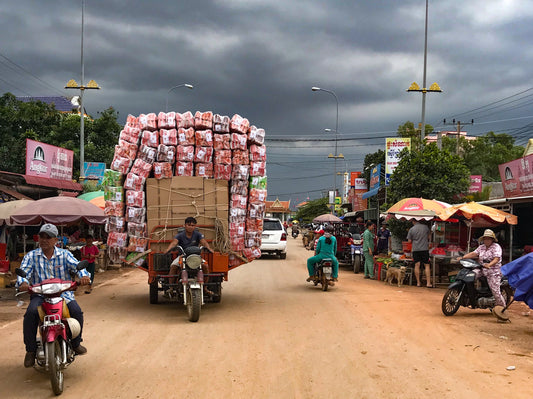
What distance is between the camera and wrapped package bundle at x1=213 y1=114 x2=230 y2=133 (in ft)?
35.7

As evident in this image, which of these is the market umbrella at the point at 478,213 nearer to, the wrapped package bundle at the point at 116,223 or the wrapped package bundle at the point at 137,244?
the wrapped package bundle at the point at 137,244

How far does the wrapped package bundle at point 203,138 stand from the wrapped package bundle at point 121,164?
1.42m

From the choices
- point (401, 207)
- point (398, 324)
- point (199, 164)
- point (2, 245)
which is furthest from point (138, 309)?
point (401, 207)

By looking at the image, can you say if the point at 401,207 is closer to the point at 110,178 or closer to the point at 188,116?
the point at 188,116

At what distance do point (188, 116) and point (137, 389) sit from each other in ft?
21.4

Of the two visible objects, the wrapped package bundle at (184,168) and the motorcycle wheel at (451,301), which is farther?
the wrapped package bundle at (184,168)

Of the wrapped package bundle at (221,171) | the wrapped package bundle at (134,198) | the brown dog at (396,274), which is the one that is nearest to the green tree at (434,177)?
the brown dog at (396,274)

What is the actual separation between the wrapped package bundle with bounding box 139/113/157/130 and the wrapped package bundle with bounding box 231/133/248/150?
1.58 meters

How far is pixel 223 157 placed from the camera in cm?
1084

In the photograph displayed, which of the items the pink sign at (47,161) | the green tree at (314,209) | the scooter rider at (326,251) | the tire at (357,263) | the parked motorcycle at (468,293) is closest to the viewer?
the parked motorcycle at (468,293)

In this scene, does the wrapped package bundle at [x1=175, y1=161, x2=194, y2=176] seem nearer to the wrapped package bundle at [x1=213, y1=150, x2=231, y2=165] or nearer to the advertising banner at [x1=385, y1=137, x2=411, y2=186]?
the wrapped package bundle at [x1=213, y1=150, x2=231, y2=165]

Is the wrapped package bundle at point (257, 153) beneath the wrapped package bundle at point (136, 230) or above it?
above

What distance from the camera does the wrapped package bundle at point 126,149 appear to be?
34.8ft

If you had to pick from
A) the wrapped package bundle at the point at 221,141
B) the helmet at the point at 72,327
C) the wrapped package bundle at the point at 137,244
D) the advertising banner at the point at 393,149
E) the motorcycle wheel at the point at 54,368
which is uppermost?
the advertising banner at the point at 393,149
